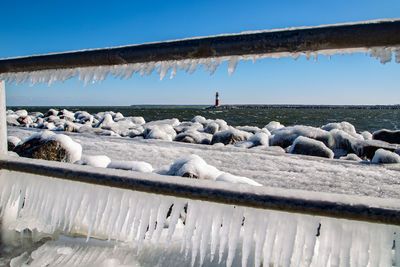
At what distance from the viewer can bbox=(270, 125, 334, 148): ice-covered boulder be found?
97.8 inches

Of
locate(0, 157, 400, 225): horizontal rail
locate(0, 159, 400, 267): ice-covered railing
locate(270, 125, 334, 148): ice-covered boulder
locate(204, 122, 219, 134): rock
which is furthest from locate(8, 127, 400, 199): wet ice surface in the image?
locate(204, 122, 219, 134): rock

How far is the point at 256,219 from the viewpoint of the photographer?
0.51 m

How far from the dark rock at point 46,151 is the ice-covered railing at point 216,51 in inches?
30.8

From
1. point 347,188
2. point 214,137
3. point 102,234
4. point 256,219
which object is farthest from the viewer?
point 214,137

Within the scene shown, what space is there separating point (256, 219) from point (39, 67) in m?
0.62

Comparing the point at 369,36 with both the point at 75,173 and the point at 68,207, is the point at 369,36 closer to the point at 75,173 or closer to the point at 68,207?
the point at 75,173

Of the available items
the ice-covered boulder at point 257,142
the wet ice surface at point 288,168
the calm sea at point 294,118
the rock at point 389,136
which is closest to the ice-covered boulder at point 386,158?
the wet ice surface at point 288,168

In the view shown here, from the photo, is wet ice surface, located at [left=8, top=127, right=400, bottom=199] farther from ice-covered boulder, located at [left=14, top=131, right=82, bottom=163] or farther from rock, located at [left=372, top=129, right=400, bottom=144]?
rock, located at [left=372, top=129, right=400, bottom=144]

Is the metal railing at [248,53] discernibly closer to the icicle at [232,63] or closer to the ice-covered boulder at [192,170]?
the icicle at [232,63]

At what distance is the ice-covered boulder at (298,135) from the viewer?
8.15 feet

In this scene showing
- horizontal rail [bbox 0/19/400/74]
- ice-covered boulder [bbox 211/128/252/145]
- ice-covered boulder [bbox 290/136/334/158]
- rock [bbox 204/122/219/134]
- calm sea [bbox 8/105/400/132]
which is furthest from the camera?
calm sea [bbox 8/105/400/132]

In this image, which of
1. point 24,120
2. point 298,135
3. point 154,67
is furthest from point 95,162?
point 24,120

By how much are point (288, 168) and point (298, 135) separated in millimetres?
1373

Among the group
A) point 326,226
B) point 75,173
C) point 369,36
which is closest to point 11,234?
point 75,173
